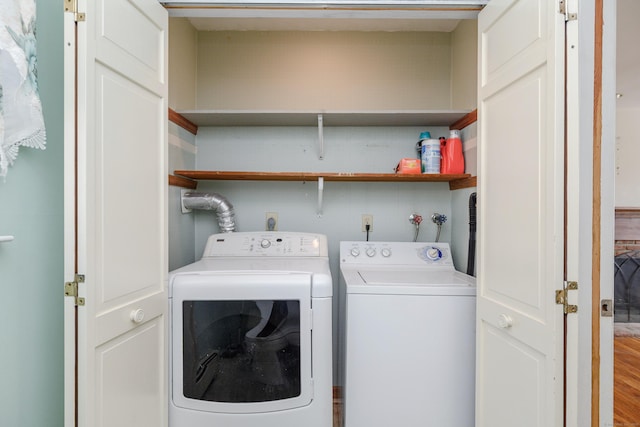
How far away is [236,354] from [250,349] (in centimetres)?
7

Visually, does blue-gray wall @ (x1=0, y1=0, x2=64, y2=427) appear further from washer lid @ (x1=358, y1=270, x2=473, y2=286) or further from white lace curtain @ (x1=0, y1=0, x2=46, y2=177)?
washer lid @ (x1=358, y1=270, x2=473, y2=286)

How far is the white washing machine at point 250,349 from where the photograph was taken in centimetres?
154

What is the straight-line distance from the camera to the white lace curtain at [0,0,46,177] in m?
0.96

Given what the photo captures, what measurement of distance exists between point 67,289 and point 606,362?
5.59 feet

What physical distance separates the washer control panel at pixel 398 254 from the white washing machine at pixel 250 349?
2.14 feet

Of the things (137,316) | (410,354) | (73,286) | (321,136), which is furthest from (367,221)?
(73,286)

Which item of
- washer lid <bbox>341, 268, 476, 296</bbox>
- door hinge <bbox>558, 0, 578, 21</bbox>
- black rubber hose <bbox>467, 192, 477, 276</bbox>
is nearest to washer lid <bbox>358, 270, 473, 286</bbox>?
washer lid <bbox>341, 268, 476, 296</bbox>

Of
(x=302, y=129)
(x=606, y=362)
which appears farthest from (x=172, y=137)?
(x=606, y=362)

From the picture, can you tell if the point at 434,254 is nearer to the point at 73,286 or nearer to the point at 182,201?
the point at 182,201

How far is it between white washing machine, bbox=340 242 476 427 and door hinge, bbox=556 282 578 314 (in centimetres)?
61

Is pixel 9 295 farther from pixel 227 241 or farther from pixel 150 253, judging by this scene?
pixel 227 241

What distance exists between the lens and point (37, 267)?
1160 mm

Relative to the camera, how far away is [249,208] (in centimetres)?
242

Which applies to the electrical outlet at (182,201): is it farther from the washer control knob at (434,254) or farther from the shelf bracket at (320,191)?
the washer control knob at (434,254)
